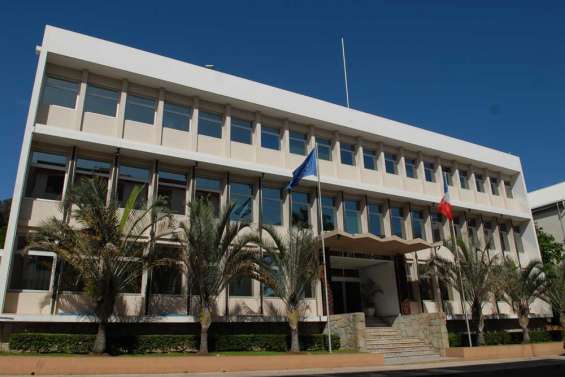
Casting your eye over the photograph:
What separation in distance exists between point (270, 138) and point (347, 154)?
463cm

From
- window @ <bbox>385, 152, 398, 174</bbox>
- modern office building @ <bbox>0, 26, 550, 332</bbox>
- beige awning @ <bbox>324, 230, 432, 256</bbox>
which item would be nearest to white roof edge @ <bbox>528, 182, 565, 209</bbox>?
modern office building @ <bbox>0, 26, 550, 332</bbox>

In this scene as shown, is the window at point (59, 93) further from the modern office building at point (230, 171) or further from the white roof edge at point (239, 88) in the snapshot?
the white roof edge at point (239, 88)

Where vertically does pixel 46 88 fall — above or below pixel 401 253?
above

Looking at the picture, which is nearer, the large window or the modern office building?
the modern office building

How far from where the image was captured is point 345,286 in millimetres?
22844

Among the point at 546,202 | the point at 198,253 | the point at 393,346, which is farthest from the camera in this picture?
the point at 546,202

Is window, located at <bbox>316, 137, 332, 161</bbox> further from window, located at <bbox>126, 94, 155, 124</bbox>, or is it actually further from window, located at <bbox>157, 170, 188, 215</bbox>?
window, located at <bbox>126, 94, 155, 124</bbox>

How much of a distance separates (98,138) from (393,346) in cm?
1439

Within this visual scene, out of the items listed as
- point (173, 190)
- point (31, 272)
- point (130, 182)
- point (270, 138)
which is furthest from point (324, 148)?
point (31, 272)

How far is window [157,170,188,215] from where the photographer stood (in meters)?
18.0

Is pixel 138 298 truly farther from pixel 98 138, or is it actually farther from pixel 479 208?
pixel 479 208

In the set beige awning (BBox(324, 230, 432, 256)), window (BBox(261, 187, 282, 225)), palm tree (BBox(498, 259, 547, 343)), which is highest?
window (BBox(261, 187, 282, 225))

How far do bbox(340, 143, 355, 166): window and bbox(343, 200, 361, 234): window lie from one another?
2132 mm

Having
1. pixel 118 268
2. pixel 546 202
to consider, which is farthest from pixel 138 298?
pixel 546 202
